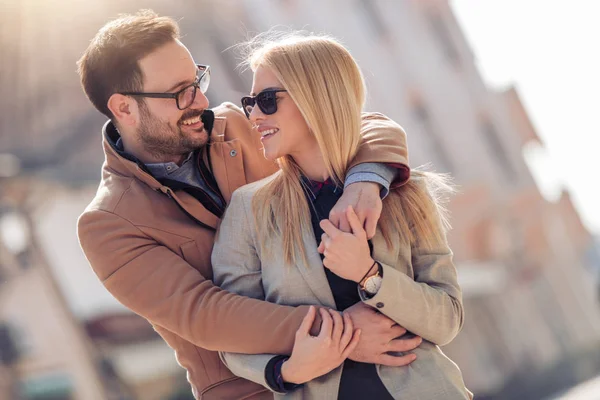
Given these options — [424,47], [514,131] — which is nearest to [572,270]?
[514,131]

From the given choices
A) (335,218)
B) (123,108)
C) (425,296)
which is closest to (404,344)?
(425,296)

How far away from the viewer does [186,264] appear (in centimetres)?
374

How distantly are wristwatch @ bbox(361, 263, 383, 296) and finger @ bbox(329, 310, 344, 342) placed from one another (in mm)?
140

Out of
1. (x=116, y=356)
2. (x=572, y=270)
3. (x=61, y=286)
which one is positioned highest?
(x=61, y=286)

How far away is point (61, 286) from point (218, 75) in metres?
7.06

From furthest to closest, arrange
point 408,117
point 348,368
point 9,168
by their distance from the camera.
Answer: point 408,117
point 9,168
point 348,368

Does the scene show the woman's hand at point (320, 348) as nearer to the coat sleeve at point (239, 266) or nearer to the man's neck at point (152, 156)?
the coat sleeve at point (239, 266)

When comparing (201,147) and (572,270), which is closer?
(201,147)

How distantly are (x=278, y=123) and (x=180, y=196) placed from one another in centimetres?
61

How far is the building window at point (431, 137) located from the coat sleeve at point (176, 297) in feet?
70.9

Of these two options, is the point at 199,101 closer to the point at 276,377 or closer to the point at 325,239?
the point at 325,239

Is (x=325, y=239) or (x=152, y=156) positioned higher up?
(x=152, y=156)

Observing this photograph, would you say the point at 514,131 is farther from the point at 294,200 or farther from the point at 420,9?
the point at 294,200

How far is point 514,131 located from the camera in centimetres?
2975
